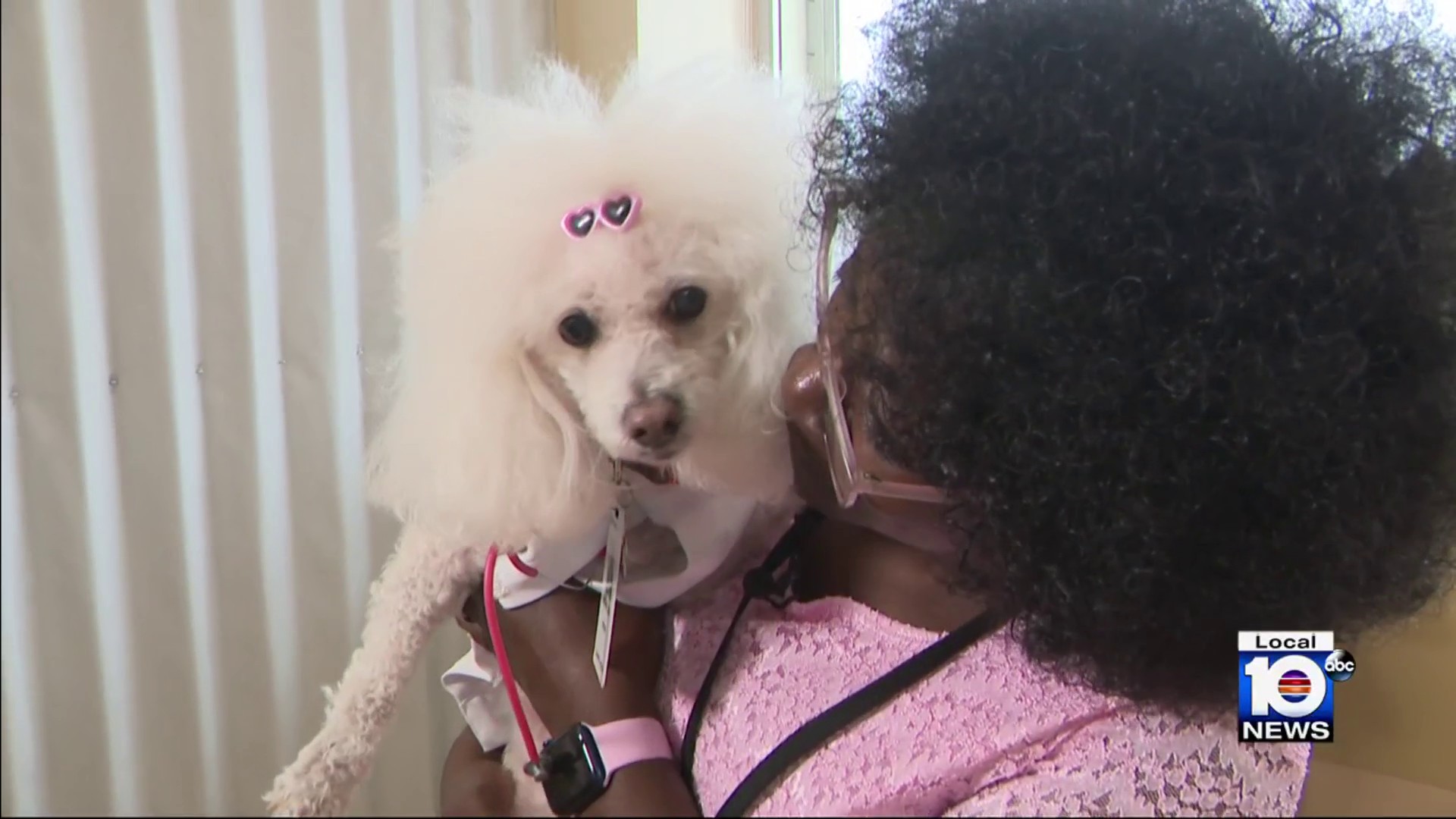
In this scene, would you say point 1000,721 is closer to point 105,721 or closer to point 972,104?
point 972,104

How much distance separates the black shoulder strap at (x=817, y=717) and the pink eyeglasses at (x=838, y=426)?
102 mm

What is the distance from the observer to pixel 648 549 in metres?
0.66

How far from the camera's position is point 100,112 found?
88 cm

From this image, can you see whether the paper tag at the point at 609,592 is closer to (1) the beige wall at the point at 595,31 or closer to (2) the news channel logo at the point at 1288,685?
(2) the news channel logo at the point at 1288,685

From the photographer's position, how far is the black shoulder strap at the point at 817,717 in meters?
0.54

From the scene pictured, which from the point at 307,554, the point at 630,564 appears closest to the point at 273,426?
the point at 307,554

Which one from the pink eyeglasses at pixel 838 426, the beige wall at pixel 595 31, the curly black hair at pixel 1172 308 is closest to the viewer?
the curly black hair at pixel 1172 308

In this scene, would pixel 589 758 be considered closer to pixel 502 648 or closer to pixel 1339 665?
pixel 502 648

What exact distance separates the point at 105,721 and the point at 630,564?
573 millimetres

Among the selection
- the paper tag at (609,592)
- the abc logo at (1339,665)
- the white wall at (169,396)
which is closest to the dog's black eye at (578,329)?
the paper tag at (609,592)

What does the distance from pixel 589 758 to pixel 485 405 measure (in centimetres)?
23

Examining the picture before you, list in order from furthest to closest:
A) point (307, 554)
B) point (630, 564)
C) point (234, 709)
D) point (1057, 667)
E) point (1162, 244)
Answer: point (307, 554) < point (234, 709) < point (630, 564) < point (1057, 667) < point (1162, 244)

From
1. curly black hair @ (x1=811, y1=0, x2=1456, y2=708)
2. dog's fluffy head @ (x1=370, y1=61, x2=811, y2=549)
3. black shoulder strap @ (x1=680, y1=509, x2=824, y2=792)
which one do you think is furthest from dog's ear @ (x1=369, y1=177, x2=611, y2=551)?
curly black hair @ (x1=811, y1=0, x2=1456, y2=708)

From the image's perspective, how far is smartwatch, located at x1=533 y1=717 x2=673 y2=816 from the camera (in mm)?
567
